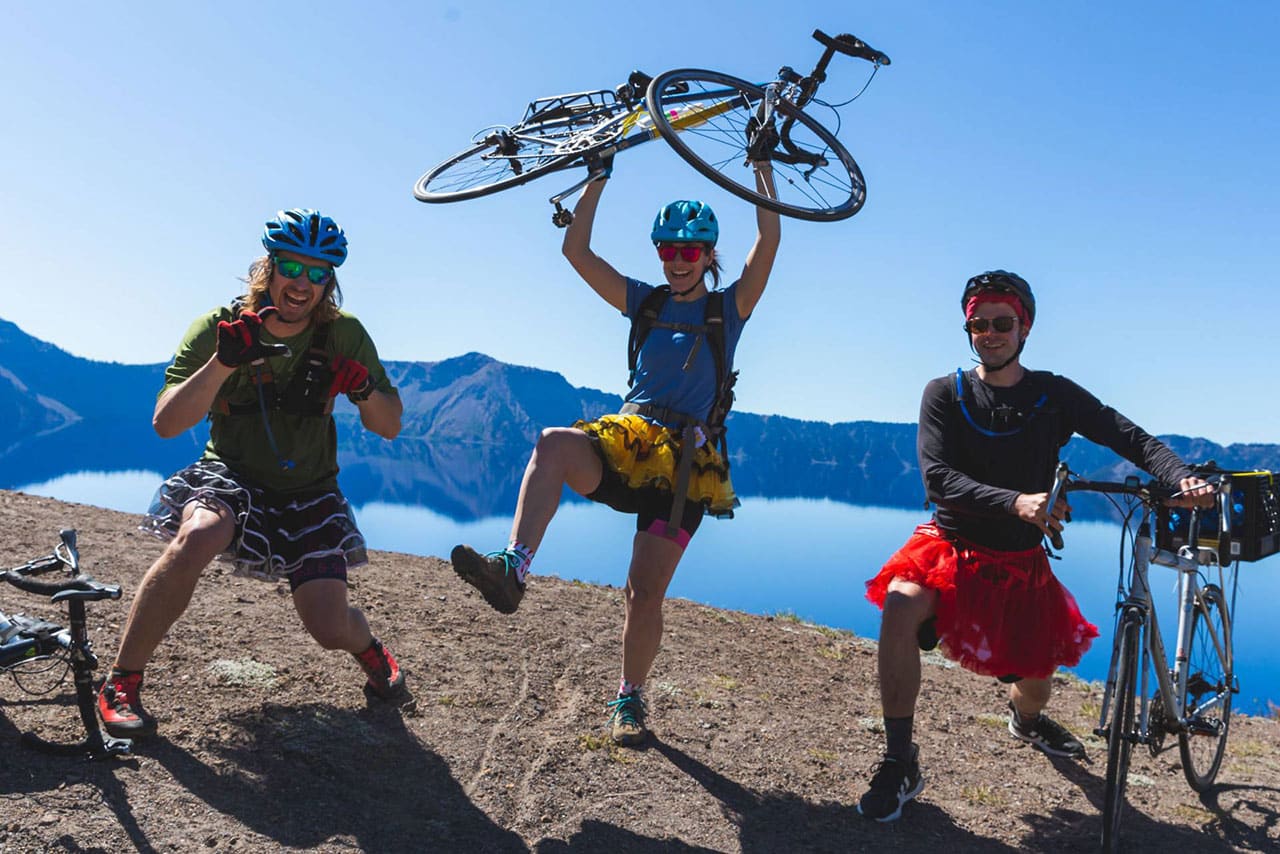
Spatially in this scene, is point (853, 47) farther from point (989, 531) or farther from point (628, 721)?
point (628, 721)

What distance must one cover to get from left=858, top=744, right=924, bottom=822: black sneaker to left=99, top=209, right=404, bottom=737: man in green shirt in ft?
8.99

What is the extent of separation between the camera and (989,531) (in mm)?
4598

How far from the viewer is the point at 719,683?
240 inches

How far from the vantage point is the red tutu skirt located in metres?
4.44

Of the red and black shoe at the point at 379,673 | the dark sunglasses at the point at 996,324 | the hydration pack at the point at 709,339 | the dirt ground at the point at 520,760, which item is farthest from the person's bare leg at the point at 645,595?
the dark sunglasses at the point at 996,324

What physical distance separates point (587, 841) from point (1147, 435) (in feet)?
11.3

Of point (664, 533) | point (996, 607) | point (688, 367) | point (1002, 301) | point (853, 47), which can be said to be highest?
point (853, 47)

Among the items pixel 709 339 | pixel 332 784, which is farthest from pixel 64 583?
pixel 709 339

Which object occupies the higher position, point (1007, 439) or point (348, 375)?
point (1007, 439)

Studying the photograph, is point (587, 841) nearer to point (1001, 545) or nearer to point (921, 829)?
point (921, 829)

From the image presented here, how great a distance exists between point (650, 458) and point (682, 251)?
1.22 metres

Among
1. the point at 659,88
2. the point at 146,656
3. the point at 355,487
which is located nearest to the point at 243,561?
the point at 146,656

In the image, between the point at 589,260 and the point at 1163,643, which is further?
the point at 589,260

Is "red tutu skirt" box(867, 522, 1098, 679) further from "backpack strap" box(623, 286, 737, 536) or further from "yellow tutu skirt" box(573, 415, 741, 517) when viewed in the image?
"backpack strap" box(623, 286, 737, 536)
